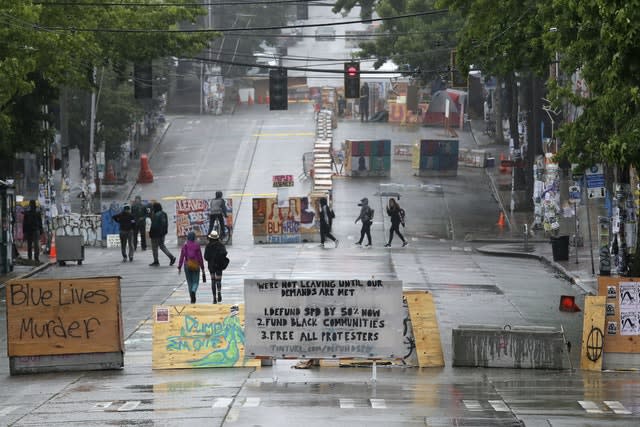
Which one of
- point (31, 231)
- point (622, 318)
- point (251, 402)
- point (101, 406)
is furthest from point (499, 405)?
point (31, 231)

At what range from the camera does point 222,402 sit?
1633 cm

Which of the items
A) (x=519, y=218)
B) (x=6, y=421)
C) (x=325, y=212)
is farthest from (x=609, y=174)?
(x=6, y=421)

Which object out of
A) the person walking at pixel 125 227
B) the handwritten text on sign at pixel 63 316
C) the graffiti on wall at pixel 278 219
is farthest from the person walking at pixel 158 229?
the handwritten text on sign at pixel 63 316

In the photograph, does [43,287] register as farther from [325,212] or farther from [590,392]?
[325,212]

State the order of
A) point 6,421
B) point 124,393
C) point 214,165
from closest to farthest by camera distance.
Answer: point 6,421
point 124,393
point 214,165

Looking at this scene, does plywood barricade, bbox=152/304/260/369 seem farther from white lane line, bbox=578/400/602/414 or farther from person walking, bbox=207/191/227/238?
person walking, bbox=207/191/227/238

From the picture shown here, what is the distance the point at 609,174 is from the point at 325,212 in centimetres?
934

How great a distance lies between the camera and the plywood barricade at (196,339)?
1967 centimetres

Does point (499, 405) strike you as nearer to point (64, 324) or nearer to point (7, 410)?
point (7, 410)

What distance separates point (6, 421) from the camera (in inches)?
612

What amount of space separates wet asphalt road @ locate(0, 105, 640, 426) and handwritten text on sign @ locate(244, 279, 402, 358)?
0.44 metres

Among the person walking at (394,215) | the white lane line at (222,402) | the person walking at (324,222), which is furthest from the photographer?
the person walking at (324,222)

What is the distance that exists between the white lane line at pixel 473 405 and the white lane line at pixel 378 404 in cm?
101

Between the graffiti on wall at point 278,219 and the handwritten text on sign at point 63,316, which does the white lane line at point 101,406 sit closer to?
the handwritten text on sign at point 63,316
